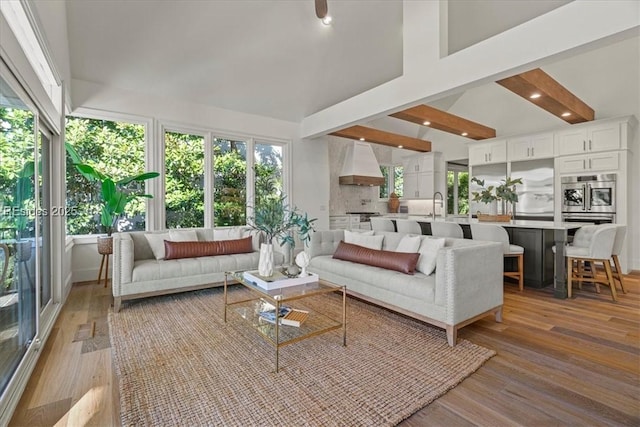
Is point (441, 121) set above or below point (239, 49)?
below

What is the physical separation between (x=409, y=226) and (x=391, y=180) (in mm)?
4134

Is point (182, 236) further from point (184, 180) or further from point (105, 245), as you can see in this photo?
point (184, 180)

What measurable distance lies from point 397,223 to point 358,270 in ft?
6.99

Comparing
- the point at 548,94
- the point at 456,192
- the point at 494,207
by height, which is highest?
the point at 548,94

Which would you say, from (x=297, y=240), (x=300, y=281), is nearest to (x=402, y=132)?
(x=297, y=240)

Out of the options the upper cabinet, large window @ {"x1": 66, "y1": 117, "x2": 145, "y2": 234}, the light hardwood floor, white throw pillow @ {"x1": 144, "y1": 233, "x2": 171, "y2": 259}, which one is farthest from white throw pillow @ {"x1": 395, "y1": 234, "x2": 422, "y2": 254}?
the upper cabinet

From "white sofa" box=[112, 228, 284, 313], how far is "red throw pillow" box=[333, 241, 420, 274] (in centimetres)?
125

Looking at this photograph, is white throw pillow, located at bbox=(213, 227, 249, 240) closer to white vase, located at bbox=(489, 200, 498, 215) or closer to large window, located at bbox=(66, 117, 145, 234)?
large window, located at bbox=(66, 117, 145, 234)

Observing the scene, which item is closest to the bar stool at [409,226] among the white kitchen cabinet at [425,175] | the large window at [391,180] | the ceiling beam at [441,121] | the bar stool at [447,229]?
the bar stool at [447,229]

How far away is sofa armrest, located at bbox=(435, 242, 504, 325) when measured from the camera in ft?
8.14

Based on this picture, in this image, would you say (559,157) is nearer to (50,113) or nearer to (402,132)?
(402,132)

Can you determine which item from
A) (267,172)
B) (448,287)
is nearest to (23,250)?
(448,287)

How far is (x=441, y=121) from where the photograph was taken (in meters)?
5.46

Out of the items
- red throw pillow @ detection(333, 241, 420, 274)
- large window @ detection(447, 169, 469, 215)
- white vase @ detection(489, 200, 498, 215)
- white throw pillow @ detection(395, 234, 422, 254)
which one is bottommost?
red throw pillow @ detection(333, 241, 420, 274)
